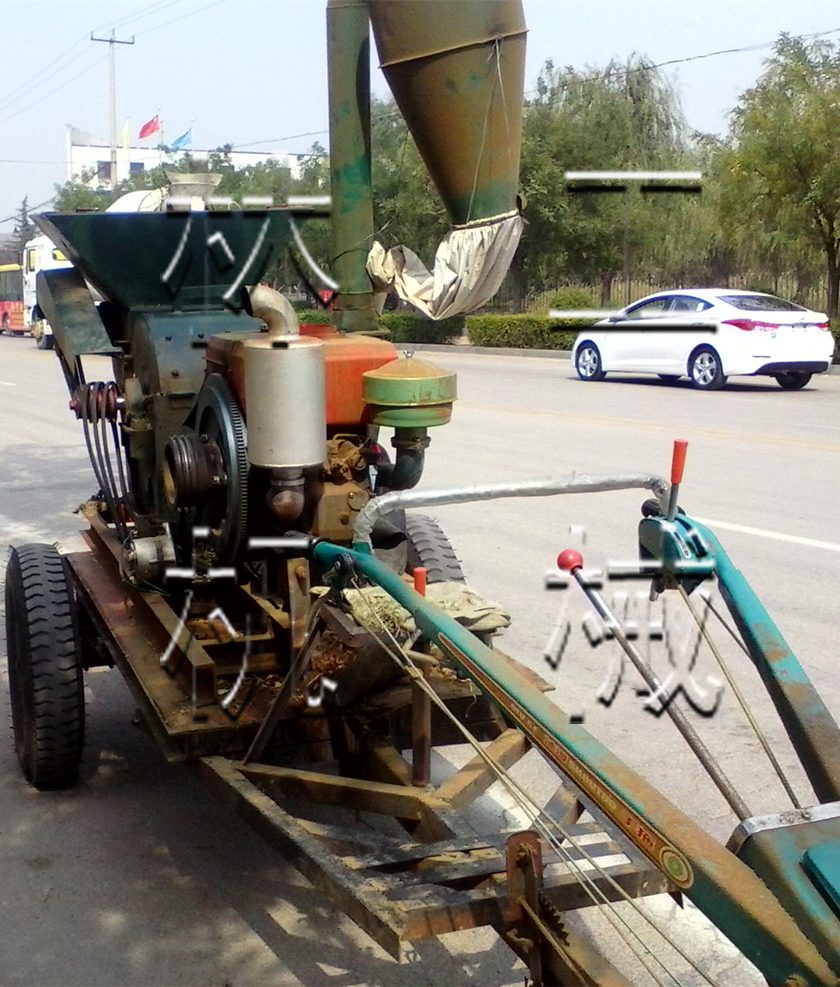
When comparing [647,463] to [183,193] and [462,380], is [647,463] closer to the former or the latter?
[183,193]

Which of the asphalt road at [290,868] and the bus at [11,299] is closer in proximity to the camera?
the asphalt road at [290,868]

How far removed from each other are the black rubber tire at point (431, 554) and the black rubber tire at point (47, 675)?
1.35 m

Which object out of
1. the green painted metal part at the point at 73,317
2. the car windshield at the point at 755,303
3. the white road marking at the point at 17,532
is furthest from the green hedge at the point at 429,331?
Result: the green painted metal part at the point at 73,317

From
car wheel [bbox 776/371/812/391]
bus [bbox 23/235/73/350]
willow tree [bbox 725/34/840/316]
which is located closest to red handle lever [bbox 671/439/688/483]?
bus [bbox 23/235/73/350]

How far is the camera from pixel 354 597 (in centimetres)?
338

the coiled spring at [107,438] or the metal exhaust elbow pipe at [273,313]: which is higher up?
the metal exhaust elbow pipe at [273,313]

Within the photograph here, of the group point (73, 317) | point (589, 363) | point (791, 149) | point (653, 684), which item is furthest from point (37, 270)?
point (791, 149)

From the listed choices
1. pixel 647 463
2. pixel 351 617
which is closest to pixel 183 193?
pixel 351 617

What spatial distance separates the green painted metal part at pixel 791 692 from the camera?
2316mm

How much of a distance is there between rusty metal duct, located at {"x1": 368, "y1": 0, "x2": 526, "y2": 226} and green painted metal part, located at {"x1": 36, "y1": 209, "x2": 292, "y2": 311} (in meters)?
1.17

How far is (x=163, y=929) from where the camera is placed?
11.2 feet

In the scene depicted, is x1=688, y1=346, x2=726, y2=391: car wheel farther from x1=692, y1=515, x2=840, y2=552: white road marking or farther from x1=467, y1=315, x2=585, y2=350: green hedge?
x1=692, y1=515, x2=840, y2=552: white road marking

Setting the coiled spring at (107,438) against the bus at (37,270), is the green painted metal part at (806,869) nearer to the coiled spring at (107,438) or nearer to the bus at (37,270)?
A: the coiled spring at (107,438)

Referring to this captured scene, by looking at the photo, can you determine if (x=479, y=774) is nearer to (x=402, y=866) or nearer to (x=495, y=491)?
(x=402, y=866)
